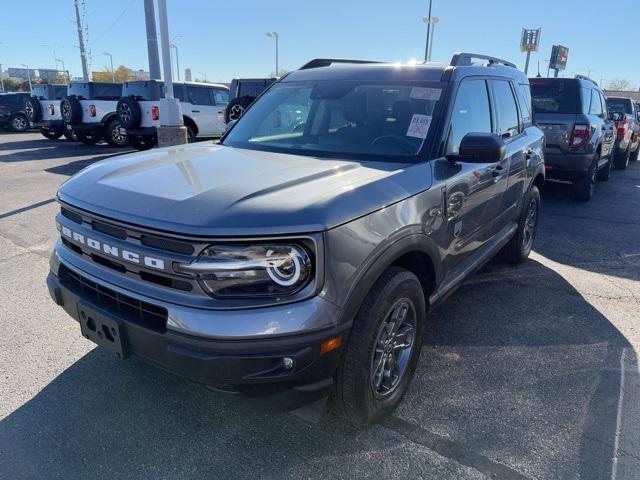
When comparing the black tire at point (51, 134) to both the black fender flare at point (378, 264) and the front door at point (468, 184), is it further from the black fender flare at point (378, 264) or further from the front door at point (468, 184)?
the black fender flare at point (378, 264)

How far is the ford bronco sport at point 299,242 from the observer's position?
1.96 m

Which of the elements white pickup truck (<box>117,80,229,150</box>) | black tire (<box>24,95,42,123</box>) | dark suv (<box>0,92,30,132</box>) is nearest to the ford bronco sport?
white pickup truck (<box>117,80,229,150</box>)

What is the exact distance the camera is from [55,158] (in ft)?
42.5

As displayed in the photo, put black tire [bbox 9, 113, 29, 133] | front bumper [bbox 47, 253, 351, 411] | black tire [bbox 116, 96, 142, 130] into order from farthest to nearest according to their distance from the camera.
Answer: black tire [bbox 9, 113, 29, 133] < black tire [bbox 116, 96, 142, 130] < front bumper [bbox 47, 253, 351, 411]

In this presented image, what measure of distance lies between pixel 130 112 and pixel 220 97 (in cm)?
336

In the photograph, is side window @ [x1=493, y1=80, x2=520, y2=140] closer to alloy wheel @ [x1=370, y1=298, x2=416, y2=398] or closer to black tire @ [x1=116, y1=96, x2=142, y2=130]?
alloy wheel @ [x1=370, y1=298, x2=416, y2=398]

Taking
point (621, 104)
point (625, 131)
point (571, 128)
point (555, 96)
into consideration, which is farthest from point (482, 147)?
point (621, 104)

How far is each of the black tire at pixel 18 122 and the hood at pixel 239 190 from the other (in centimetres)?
2296

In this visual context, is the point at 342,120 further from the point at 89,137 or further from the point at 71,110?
the point at 89,137

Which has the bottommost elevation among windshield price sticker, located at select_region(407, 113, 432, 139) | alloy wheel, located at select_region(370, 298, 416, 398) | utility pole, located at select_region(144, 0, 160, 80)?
alloy wheel, located at select_region(370, 298, 416, 398)

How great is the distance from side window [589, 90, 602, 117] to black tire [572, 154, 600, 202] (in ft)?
2.69

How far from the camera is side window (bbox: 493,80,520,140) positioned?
403cm

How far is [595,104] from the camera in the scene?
849cm

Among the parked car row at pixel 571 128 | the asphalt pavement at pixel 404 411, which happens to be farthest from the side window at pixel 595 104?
the asphalt pavement at pixel 404 411
